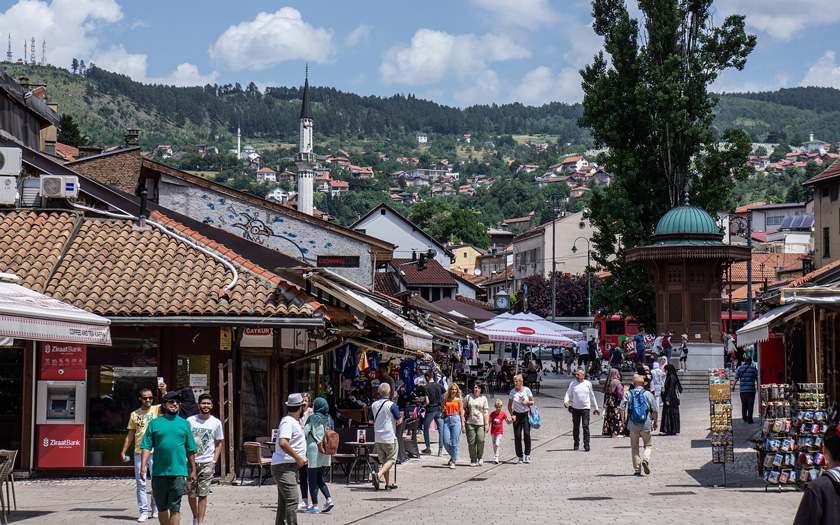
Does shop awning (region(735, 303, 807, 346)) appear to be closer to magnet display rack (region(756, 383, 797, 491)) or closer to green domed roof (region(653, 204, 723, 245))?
magnet display rack (region(756, 383, 797, 491))

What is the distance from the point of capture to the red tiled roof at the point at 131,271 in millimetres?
18016

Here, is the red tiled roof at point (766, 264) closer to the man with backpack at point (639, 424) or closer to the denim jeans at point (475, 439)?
the denim jeans at point (475, 439)

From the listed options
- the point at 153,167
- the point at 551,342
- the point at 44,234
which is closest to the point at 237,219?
the point at 153,167

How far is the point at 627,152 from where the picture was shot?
42.1m

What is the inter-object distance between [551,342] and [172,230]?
14.8m

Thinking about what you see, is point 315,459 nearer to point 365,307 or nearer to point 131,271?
point 365,307

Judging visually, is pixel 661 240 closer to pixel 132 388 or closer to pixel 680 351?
pixel 680 351

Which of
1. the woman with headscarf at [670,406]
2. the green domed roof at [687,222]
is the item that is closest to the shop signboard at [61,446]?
the woman with headscarf at [670,406]

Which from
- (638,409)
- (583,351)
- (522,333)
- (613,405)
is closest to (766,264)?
(583,351)

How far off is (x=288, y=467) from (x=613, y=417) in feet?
47.8

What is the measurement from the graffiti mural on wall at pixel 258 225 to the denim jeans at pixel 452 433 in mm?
12865

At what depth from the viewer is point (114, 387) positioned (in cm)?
1834

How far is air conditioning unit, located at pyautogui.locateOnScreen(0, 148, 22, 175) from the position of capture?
20359mm

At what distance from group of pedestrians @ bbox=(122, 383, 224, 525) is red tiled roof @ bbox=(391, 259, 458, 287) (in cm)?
7165
